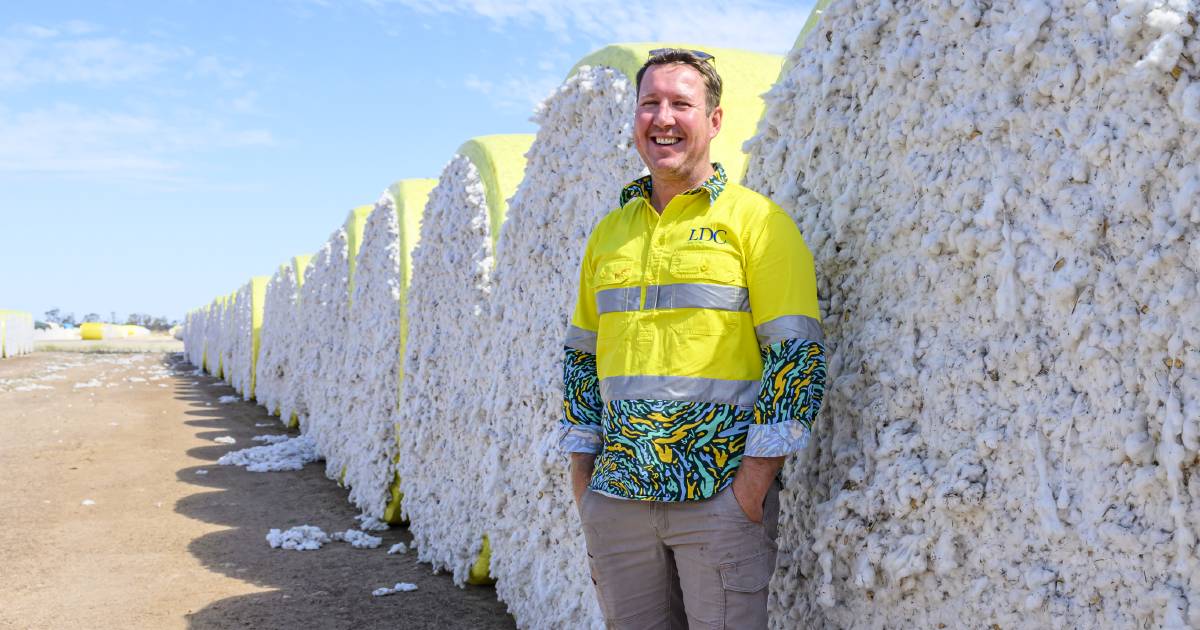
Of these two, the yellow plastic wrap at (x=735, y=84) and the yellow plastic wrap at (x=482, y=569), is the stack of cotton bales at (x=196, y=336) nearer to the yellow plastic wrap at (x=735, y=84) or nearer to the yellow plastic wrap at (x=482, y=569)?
the yellow plastic wrap at (x=482, y=569)

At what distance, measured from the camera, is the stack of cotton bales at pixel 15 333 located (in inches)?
1246

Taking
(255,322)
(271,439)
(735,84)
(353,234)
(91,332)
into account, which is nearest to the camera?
(735,84)

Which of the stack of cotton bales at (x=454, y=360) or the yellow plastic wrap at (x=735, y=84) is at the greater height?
the yellow plastic wrap at (x=735, y=84)

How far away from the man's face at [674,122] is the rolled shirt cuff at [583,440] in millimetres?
714

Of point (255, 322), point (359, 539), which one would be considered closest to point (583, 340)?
point (359, 539)

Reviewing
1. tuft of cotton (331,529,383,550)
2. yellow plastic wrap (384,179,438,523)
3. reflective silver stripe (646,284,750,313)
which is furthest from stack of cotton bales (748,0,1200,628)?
yellow plastic wrap (384,179,438,523)

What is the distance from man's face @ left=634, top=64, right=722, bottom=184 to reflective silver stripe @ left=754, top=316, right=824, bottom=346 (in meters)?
0.47

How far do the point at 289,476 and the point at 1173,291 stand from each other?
27.7ft

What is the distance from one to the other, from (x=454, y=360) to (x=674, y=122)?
3.58 metres

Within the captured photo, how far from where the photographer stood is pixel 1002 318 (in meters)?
1.93

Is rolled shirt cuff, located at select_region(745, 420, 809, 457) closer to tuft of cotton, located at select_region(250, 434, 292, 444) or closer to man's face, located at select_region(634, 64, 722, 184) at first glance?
man's face, located at select_region(634, 64, 722, 184)

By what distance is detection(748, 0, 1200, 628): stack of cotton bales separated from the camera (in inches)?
65.1

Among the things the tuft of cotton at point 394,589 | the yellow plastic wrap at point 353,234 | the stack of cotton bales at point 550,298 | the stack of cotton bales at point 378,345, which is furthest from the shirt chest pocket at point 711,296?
the yellow plastic wrap at point 353,234

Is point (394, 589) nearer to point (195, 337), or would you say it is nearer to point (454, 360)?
point (454, 360)
